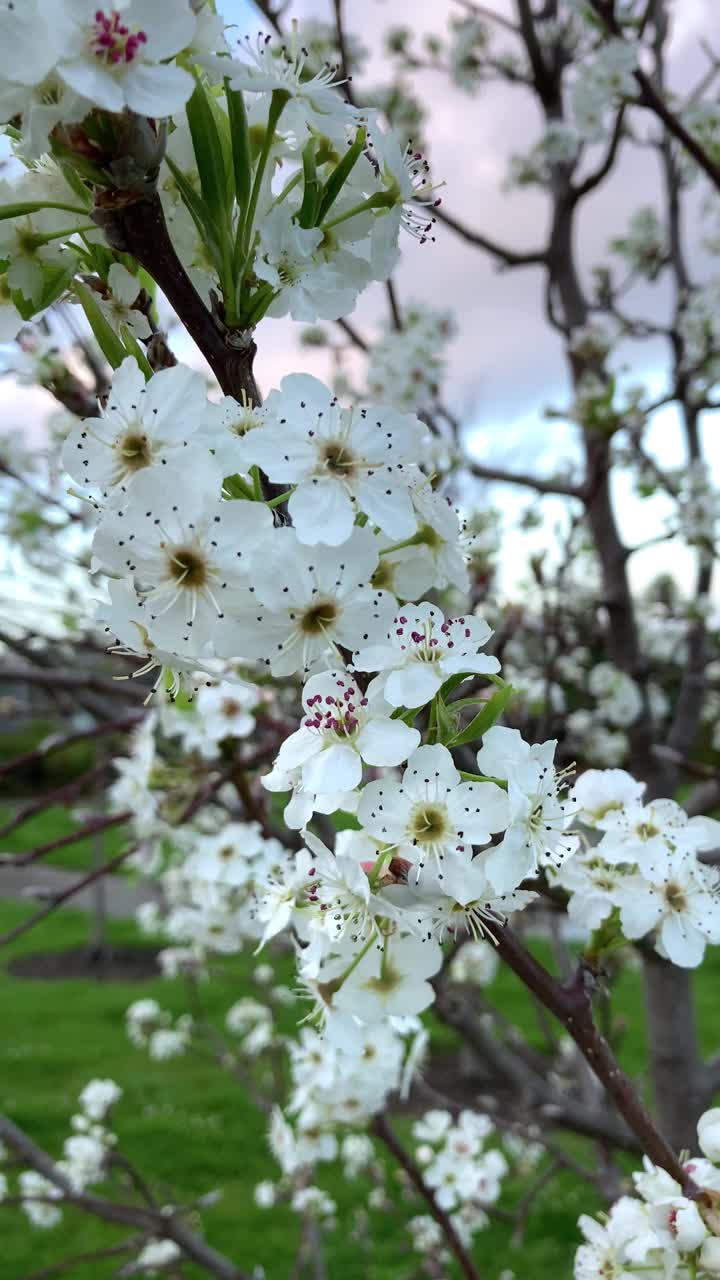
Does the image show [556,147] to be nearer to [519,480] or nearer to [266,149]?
[519,480]

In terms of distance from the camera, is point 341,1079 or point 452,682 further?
point 341,1079

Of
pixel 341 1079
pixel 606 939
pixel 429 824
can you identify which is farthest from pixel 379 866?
pixel 341 1079

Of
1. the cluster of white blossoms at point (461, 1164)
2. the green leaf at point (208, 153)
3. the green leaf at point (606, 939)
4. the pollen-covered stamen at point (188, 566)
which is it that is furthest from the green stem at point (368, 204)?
the cluster of white blossoms at point (461, 1164)

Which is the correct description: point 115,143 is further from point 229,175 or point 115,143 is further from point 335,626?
point 335,626

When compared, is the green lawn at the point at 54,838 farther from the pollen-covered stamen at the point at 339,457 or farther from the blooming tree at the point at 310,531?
the pollen-covered stamen at the point at 339,457

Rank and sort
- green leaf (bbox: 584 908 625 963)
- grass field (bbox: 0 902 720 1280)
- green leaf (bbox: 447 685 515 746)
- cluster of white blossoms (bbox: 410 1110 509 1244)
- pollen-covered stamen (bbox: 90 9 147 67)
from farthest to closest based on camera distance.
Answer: grass field (bbox: 0 902 720 1280) < cluster of white blossoms (bbox: 410 1110 509 1244) < green leaf (bbox: 584 908 625 963) < green leaf (bbox: 447 685 515 746) < pollen-covered stamen (bbox: 90 9 147 67)

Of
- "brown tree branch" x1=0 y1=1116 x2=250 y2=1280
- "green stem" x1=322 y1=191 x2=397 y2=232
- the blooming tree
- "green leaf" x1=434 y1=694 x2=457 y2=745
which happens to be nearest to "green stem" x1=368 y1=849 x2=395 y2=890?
the blooming tree

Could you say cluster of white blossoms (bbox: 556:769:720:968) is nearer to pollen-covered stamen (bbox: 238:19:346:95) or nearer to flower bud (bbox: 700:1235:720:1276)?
flower bud (bbox: 700:1235:720:1276)
